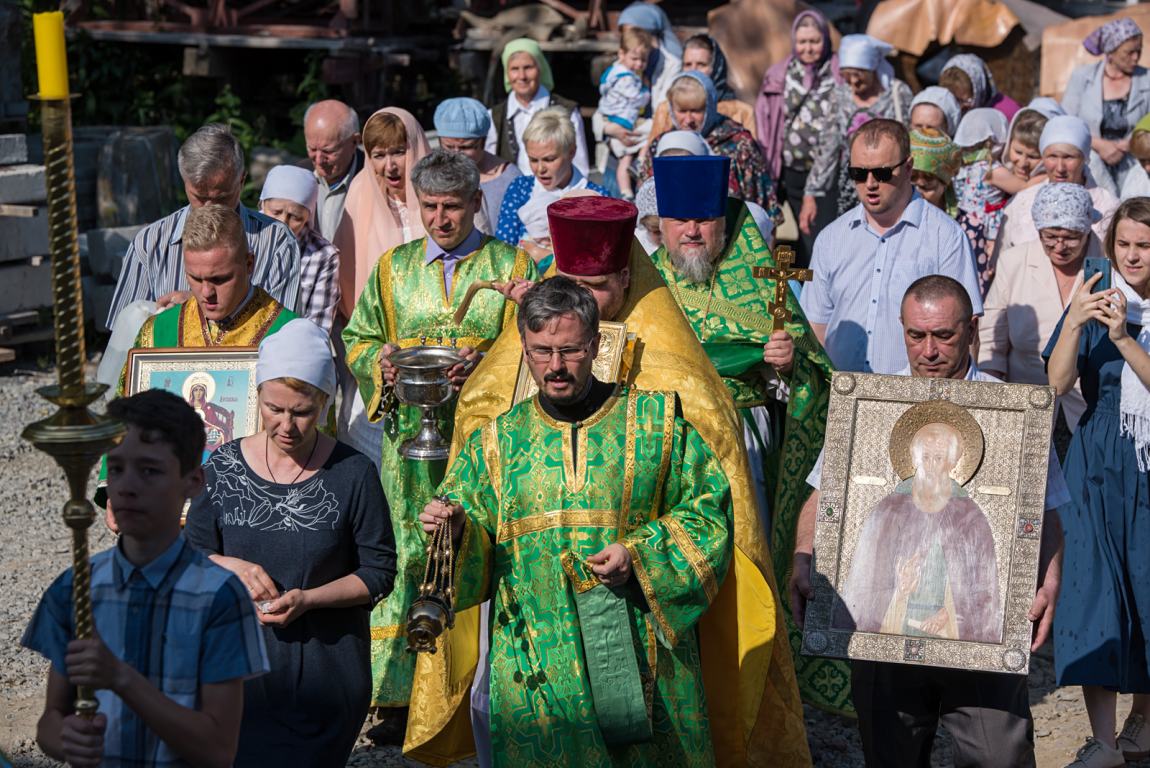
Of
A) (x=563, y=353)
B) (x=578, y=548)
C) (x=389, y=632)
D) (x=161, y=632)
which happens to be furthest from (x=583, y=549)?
(x=389, y=632)

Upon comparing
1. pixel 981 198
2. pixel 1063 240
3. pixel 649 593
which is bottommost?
pixel 649 593

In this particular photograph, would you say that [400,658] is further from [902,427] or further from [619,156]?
[619,156]

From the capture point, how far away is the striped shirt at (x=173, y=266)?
636 cm

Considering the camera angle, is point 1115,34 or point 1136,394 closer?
point 1136,394

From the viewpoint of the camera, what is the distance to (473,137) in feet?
26.8

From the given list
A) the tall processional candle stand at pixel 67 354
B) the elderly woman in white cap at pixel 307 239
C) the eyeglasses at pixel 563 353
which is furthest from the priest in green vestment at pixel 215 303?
the tall processional candle stand at pixel 67 354

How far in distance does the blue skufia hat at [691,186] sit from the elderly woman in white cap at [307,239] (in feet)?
4.40

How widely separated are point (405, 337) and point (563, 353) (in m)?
1.93

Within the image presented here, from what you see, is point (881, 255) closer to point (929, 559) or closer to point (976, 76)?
Answer: point (929, 559)

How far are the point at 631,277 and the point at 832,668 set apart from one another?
5.78ft

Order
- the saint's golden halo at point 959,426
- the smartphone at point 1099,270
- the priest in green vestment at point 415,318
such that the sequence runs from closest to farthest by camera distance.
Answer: the saint's golden halo at point 959,426, the smartphone at point 1099,270, the priest in green vestment at point 415,318

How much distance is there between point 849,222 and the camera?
6.93 m

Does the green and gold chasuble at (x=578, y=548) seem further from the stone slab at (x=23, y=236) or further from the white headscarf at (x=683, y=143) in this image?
the stone slab at (x=23, y=236)

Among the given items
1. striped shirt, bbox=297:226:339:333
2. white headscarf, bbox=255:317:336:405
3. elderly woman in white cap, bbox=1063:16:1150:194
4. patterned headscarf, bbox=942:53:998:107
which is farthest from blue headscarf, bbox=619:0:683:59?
white headscarf, bbox=255:317:336:405
